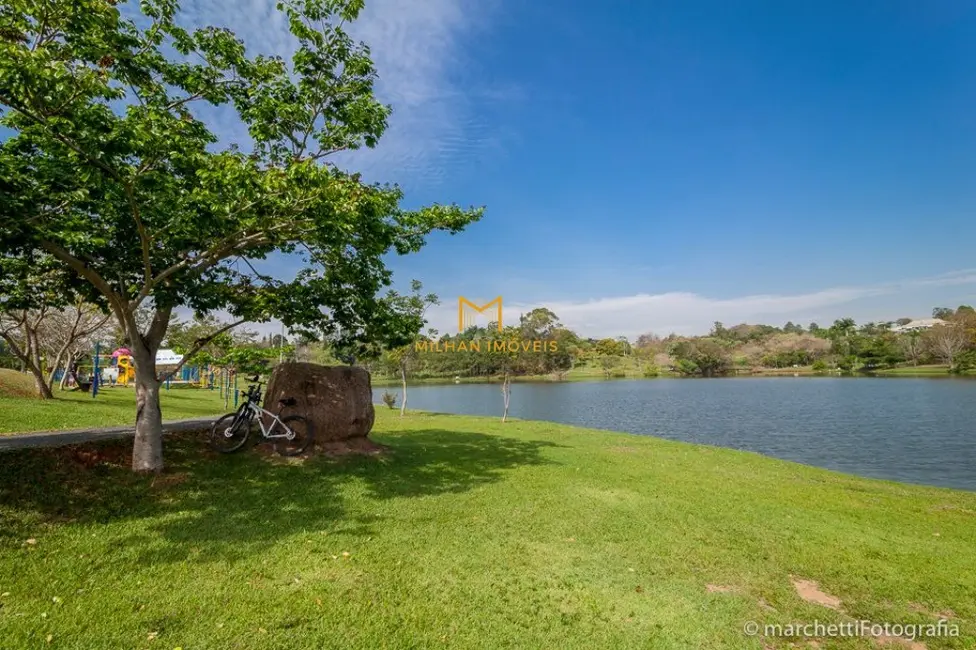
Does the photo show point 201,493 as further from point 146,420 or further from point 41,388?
point 41,388

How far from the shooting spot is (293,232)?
7.17 meters

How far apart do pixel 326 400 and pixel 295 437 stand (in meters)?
0.94

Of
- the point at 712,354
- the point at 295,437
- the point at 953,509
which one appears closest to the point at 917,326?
the point at 712,354

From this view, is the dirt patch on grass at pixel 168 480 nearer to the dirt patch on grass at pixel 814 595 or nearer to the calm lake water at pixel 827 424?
the dirt patch on grass at pixel 814 595

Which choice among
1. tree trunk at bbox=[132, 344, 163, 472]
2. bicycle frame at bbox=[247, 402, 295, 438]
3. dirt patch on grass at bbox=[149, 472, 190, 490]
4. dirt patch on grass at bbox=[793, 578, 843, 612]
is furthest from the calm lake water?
tree trunk at bbox=[132, 344, 163, 472]

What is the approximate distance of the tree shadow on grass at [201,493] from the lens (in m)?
5.55

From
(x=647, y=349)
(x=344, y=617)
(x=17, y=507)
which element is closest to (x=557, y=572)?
(x=344, y=617)

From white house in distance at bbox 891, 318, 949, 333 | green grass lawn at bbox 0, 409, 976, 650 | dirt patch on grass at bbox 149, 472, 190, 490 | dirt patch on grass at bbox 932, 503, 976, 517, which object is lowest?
dirt patch on grass at bbox 932, 503, 976, 517

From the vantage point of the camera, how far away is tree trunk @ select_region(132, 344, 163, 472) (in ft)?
25.0

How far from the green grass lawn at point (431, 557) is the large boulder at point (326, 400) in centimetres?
96

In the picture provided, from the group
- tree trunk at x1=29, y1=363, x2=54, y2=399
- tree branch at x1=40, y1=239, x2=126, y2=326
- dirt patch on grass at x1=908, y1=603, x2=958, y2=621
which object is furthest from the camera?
tree trunk at x1=29, y1=363, x2=54, y2=399

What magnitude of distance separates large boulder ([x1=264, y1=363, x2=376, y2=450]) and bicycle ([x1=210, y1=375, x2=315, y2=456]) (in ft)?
0.94

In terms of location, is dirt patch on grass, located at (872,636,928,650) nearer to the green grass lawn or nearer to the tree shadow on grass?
the green grass lawn

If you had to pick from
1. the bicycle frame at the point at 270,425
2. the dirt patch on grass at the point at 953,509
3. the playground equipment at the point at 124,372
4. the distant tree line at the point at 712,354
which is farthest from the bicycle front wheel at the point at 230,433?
the distant tree line at the point at 712,354
